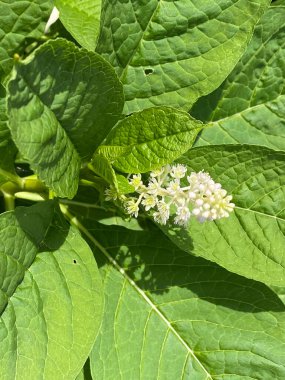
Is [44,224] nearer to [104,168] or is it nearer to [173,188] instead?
[104,168]

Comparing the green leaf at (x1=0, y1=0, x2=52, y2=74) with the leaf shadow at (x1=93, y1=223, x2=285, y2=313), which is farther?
the leaf shadow at (x1=93, y1=223, x2=285, y2=313)

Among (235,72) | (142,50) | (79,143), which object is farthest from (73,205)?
(235,72)

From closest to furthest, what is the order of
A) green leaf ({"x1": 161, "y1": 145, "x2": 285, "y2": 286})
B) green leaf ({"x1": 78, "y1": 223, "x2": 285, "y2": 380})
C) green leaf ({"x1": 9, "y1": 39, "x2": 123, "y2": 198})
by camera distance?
green leaf ({"x1": 9, "y1": 39, "x2": 123, "y2": 198}) < green leaf ({"x1": 161, "y1": 145, "x2": 285, "y2": 286}) < green leaf ({"x1": 78, "y1": 223, "x2": 285, "y2": 380})

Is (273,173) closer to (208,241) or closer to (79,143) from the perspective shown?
(208,241)

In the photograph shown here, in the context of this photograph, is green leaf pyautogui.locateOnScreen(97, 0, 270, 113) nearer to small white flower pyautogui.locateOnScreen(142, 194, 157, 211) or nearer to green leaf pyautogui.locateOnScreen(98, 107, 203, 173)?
green leaf pyautogui.locateOnScreen(98, 107, 203, 173)

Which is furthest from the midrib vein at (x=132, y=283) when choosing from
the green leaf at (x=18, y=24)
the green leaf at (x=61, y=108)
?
the green leaf at (x=18, y=24)

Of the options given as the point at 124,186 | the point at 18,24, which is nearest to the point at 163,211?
the point at 124,186

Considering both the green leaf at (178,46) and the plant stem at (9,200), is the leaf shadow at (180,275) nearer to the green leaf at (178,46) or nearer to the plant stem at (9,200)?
the plant stem at (9,200)

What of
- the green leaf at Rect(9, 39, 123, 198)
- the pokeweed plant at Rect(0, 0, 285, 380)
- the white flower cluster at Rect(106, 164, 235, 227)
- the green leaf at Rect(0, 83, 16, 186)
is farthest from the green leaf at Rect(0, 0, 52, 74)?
the white flower cluster at Rect(106, 164, 235, 227)

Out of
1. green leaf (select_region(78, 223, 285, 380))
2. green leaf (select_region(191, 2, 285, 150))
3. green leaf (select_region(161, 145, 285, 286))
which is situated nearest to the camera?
green leaf (select_region(161, 145, 285, 286))
